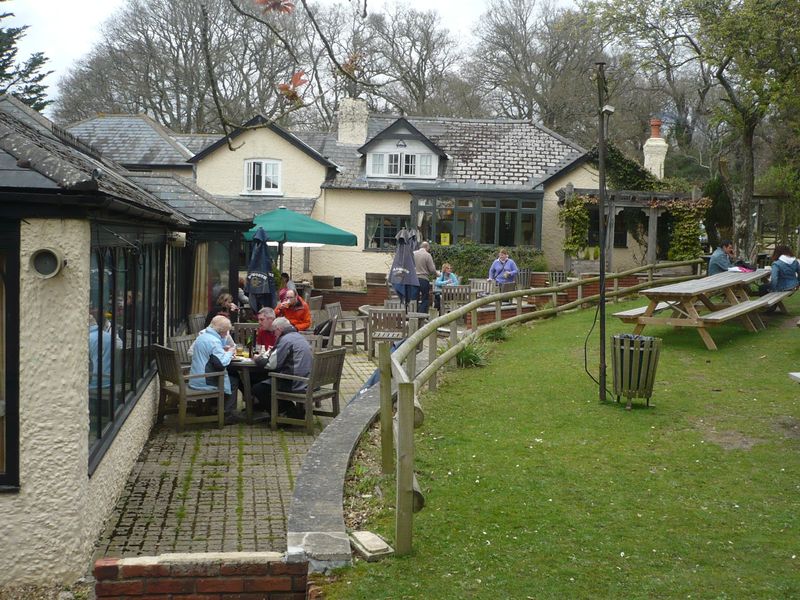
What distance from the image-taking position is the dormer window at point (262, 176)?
33062 mm

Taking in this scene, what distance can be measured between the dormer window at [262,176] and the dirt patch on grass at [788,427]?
2547 centimetres

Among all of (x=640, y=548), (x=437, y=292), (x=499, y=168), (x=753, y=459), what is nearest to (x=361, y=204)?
(x=499, y=168)

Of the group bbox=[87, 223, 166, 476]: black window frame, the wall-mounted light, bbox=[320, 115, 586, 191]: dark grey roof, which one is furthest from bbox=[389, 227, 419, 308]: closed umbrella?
bbox=[320, 115, 586, 191]: dark grey roof

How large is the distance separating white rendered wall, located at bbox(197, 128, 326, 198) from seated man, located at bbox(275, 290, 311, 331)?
59.0ft

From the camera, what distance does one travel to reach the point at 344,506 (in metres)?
6.50

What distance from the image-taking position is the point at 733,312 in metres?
14.6

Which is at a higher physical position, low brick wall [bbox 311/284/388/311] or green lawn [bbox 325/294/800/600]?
low brick wall [bbox 311/284/388/311]

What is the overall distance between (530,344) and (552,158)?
18.6m

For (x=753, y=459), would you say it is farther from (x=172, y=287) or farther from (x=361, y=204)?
(x=361, y=204)

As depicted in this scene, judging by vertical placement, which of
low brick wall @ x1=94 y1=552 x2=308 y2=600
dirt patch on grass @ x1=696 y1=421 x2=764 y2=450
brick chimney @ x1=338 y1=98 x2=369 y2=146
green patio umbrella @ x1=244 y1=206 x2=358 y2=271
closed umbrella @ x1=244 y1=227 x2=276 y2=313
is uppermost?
brick chimney @ x1=338 y1=98 x2=369 y2=146

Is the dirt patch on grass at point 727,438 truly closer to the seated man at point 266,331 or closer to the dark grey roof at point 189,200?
the seated man at point 266,331

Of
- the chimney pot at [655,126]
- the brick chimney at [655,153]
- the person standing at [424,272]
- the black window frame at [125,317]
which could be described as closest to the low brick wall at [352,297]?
the person standing at [424,272]

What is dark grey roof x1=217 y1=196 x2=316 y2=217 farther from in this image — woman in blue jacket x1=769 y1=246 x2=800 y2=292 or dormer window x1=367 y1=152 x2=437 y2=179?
woman in blue jacket x1=769 y1=246 x2=800 y2=292

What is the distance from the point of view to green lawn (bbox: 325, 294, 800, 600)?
16.8 feet
